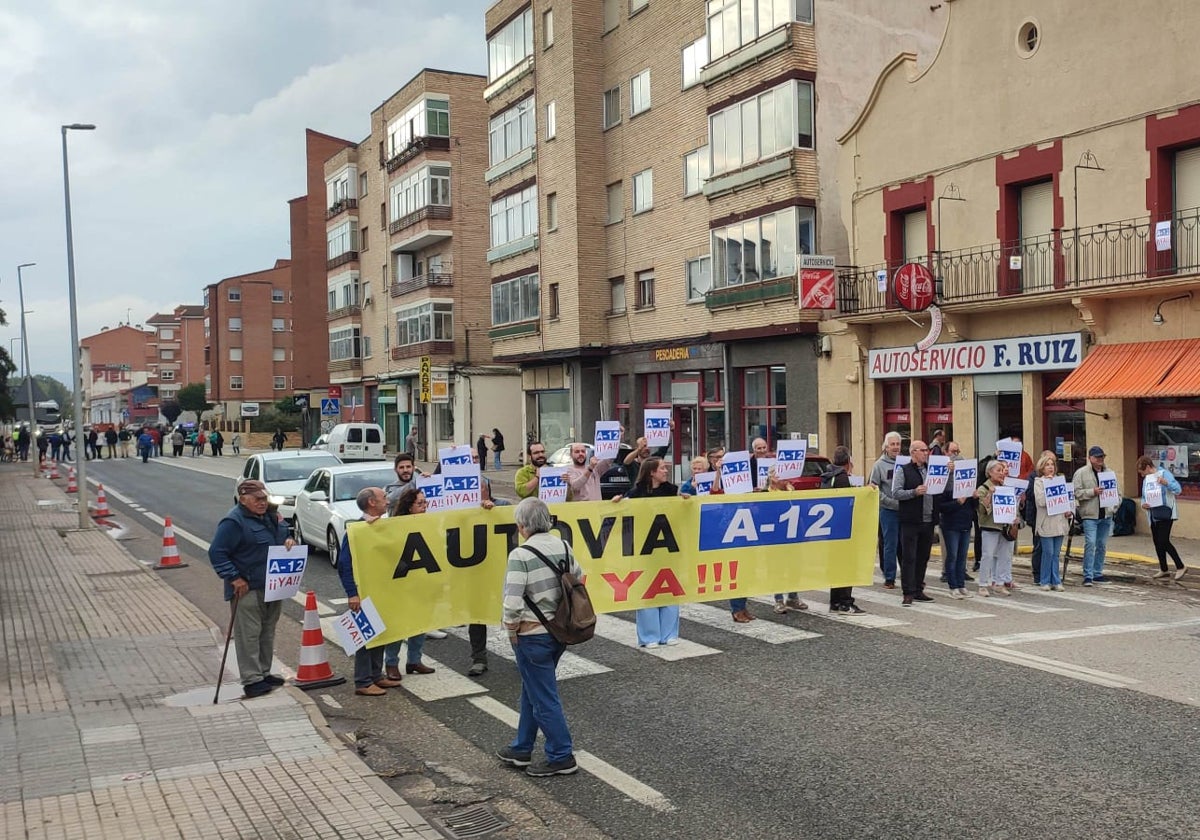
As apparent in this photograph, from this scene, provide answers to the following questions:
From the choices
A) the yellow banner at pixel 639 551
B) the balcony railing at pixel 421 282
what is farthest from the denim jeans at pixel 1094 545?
the balcony railing at pixel 421 282

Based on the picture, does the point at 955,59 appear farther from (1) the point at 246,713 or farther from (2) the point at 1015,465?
(1) the point at 246,713

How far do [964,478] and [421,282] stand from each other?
42.0m

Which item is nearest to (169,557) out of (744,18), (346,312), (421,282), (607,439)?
(607,439)

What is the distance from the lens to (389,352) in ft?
187

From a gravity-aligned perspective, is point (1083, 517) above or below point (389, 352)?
below

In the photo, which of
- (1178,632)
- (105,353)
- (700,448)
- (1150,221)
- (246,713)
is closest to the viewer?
(246,713)

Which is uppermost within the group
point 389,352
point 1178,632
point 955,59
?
point 955,59

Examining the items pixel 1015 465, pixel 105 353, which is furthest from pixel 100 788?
pixel 105 353

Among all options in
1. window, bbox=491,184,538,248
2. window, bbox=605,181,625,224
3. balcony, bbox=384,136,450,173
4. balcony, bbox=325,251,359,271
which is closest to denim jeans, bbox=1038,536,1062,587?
window, bbox=605,181,625,224

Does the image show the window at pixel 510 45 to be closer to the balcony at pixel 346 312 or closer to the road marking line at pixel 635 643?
the balcony at pixel 346 312

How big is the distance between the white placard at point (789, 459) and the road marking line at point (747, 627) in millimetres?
2034

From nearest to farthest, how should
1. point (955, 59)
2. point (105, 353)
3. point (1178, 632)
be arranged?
1. point (1178, 632)
2. point (955, 59)
3. point (105, 353)

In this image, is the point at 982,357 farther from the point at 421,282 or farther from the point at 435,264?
the point at 435,264

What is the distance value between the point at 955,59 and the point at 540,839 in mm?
21958
